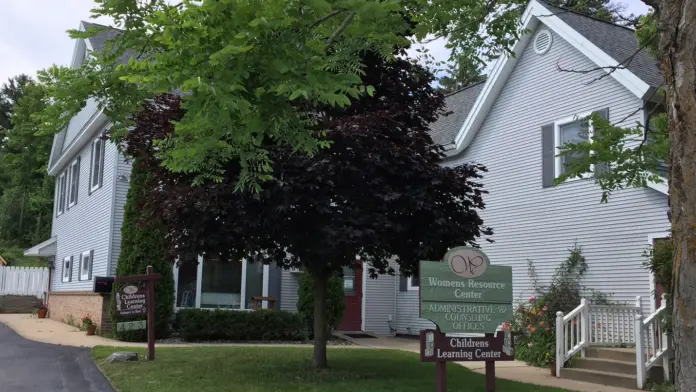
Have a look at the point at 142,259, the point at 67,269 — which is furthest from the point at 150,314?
the point at 67,269

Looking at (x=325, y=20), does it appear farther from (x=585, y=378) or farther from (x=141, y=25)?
(x=585, y=378)

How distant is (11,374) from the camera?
9.90 metres

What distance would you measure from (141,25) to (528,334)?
32.9ft

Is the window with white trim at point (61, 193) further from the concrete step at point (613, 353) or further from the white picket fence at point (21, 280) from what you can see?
the concrete step at point (613, 353)

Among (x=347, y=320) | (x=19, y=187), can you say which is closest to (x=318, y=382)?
(x=347, y=320)

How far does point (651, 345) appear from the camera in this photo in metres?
10.5

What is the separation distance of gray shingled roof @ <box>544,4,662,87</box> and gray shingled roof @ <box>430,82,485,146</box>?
3.94 metres

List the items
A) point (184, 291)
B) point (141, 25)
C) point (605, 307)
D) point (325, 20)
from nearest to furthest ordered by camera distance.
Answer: point (325, 20), point (141, 25), point (605, 307), point (184, 291)

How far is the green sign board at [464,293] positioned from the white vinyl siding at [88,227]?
1170 cm

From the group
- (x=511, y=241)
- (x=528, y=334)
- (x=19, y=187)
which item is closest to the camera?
(x=528, y=334)

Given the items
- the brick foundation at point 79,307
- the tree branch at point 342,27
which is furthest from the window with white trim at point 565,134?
the brick foundation at point 79,307

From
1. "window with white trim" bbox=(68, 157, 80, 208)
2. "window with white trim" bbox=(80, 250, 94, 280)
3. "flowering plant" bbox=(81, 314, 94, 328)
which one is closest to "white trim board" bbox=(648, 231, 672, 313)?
"flowering plant" bbox=(81, 314, 94, 328)

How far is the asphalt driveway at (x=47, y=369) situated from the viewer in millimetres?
8898

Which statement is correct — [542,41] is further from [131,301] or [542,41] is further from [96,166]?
[96,166]
